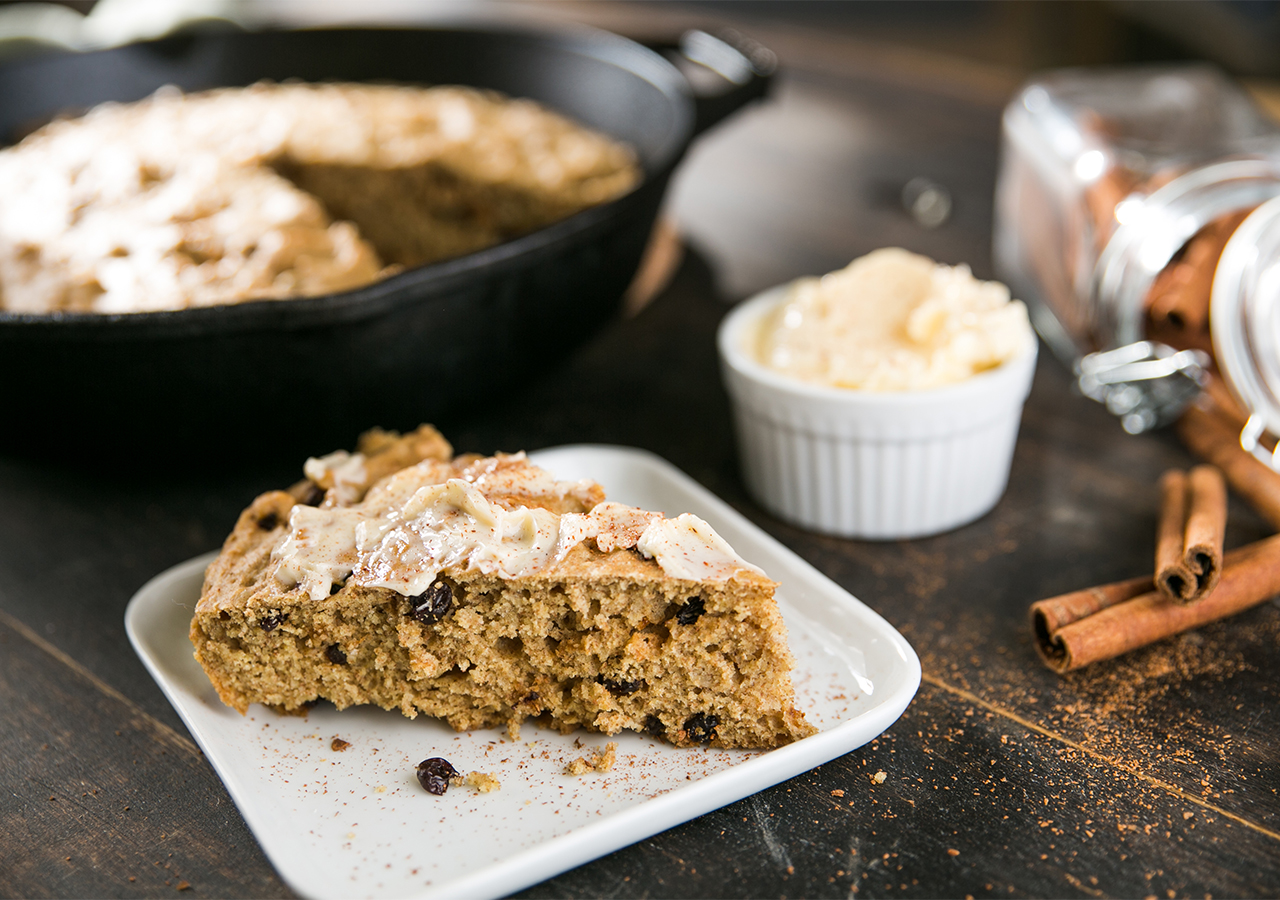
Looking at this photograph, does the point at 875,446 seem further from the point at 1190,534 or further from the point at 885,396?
the point at 1190,534

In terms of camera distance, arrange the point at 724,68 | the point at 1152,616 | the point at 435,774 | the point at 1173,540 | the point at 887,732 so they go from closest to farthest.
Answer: the point at 435,774, the point at 887,732, the point at 1152,616, the point at 1173,540, the point at 724,68

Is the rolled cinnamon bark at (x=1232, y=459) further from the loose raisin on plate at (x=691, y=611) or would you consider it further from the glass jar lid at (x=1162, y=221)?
the loose raisin on plate at (x=691, y=611)

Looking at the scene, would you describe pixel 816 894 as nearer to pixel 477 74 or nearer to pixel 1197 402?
pixel 1197 402

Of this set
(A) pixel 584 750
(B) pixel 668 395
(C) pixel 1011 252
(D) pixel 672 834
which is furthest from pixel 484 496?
(C) pixel 1011 252

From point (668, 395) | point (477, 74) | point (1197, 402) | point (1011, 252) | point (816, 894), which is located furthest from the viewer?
point (477, 74)

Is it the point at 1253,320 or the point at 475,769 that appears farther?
the point at 1253,320

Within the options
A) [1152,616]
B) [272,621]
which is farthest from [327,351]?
[1152,616]
